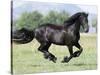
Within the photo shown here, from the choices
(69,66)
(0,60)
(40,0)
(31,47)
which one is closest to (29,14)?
(40,0)

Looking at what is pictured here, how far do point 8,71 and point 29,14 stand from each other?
64 cm

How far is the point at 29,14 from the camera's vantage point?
2338mm

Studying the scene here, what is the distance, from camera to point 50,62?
2412 mm

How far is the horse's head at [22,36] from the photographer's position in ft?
7.46

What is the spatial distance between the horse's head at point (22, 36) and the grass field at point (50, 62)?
0.04 metres

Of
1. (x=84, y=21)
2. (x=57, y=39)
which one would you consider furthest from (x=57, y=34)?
(x=84, y=21)

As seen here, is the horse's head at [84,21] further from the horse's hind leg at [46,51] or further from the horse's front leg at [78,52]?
the horse's hind leg at [46,51]

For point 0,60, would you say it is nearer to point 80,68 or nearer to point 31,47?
point 31,47

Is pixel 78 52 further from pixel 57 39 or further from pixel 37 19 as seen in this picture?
pixel 37 19

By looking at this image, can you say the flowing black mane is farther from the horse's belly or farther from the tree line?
the horse's belly

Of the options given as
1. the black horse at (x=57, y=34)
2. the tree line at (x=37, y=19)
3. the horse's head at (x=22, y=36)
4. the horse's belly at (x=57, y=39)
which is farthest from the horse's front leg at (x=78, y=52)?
the horse's head at (x=22, y=36)

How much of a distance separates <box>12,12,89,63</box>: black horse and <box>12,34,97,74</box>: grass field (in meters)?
0.05

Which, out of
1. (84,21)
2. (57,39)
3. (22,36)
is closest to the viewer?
(22,36)

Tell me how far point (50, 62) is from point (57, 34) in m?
0.33
